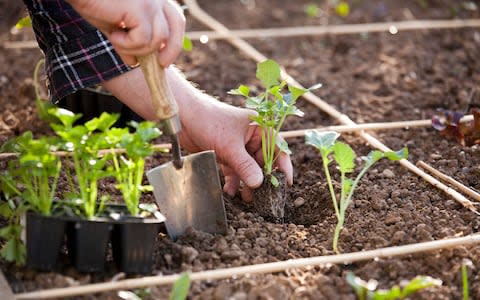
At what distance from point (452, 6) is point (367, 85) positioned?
1264 millimetres

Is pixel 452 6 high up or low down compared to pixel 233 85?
up

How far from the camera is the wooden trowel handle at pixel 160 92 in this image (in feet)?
5.64

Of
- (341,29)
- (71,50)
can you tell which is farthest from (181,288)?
(341,29)

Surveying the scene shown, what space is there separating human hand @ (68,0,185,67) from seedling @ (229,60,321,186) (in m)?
0.30

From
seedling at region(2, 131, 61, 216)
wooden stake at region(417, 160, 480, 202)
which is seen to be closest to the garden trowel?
seedling at region(2, 131, 61, 216)

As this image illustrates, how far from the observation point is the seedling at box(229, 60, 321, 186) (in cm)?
193

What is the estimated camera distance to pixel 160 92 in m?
1.75

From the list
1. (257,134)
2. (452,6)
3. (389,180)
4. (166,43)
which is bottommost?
(389,180)

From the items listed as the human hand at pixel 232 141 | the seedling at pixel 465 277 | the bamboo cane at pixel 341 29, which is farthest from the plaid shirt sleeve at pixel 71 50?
the bamboo cane at pixel 341 29

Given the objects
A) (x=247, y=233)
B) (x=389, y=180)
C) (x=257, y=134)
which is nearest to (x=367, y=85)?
(x=389, y=180)

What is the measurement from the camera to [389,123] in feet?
8.61

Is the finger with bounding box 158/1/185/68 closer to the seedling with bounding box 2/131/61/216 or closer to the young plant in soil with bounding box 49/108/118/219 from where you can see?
the young plant in soil with bounding box 49/108/118/219

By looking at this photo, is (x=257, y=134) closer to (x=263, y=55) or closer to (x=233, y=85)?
(x=233, y=85)

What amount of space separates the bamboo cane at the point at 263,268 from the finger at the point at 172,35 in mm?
491
